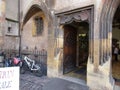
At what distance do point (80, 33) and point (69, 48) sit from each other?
179 centimetres

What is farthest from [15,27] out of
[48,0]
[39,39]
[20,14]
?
[48,0]

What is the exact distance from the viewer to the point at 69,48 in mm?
7785

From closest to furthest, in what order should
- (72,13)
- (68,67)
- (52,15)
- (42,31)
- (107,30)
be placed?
(107,30), (72,13), (52,15), (68,67), (42,31)

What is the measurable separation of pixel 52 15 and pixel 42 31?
2.77 meters

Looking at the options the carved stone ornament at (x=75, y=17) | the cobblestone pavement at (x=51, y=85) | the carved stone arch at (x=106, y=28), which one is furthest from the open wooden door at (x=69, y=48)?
the carved stone arch at (x=106, y=28)

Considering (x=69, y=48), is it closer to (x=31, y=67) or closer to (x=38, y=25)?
(x=31, y=67)

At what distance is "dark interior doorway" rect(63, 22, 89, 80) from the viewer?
24.5 feet

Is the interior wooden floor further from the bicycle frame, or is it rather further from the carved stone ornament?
the carved stone ornament

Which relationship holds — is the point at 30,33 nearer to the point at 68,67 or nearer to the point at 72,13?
the point at 68,67

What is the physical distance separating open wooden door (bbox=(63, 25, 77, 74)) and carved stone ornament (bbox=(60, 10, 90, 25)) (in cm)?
53

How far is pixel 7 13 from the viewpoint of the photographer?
10.0 meters

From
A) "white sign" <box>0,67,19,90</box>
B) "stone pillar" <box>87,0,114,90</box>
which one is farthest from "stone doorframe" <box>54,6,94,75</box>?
"white sign" <box>0,67,19,90</box>

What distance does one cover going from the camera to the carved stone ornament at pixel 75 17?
5.92 m

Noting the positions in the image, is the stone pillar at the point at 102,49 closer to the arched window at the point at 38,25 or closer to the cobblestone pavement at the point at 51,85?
the cobblestone pavement at the point at 51,85
